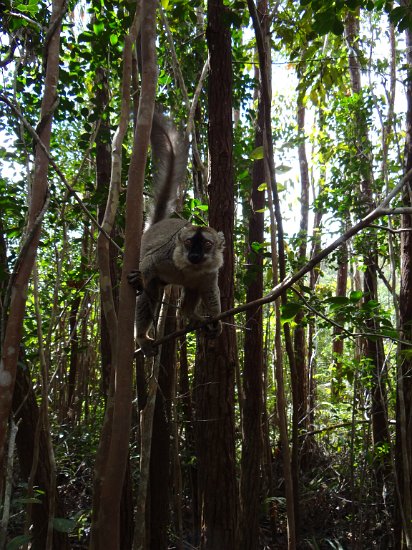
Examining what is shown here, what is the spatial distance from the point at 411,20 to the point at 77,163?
6215 millimetres

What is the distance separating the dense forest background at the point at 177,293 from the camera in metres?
2.38

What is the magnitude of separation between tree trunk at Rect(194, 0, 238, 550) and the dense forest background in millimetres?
16

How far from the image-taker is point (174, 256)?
3.74 meters

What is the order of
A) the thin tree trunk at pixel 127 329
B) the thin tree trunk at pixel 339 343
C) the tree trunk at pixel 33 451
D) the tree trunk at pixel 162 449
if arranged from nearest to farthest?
the thin tree trunk at pixel 127 329
the tree trunk at pixel 33 451
the tree trunk at pixel 162 449
the thin tree trunk at pixel 339 343

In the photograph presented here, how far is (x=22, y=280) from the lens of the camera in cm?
228

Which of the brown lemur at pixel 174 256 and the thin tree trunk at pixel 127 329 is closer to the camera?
the thin tree trunk at pixel 127 329

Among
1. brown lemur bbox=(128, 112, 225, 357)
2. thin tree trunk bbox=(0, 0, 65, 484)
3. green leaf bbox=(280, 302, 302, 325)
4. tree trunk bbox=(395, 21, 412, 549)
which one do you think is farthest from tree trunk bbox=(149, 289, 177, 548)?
thin tree trunk bbox=(0, 0, 65, 484)

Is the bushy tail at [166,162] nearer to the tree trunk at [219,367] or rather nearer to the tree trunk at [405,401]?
the tree trunk at [219,367]

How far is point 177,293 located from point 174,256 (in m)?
1.89

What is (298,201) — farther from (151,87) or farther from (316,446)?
(151,87)

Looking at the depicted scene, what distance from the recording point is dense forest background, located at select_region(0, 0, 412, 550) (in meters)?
2.38

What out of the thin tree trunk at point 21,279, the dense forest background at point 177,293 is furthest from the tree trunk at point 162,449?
the thin tree trunk at point 21,279

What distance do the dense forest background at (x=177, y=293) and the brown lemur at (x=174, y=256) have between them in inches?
10.5

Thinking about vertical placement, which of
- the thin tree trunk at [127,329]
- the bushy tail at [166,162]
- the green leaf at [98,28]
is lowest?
the thin tree trunk at [127,329]
